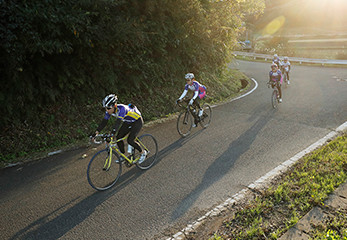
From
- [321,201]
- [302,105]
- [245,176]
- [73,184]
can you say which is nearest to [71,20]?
[73,184]

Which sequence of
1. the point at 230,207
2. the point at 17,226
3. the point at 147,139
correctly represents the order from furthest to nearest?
the point at 147,139 → the point at 230,207 → the point at 17,226

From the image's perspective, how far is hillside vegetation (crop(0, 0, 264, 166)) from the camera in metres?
7.05

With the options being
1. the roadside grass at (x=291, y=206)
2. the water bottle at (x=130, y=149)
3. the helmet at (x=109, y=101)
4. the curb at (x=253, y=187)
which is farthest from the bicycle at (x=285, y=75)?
the helmet at (x=109, y=101)

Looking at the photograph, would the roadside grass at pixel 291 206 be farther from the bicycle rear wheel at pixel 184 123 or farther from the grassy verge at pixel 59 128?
the grassy verge at pixel 59 128

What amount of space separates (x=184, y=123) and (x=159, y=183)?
3.40 m

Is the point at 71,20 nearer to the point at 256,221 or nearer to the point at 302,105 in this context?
the point at 256,221

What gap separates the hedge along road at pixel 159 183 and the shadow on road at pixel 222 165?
0.02m

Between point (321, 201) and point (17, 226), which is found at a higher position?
point (17, 226)

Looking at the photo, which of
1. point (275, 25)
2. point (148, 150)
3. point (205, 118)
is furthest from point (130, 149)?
point (275, 25)

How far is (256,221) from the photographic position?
4406 millimetres

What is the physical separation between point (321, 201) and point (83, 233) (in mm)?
4261

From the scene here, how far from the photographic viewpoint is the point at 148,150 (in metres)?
6.82

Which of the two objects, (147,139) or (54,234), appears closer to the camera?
(54,234)

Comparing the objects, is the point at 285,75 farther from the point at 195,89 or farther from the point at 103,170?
the point at 103,170
